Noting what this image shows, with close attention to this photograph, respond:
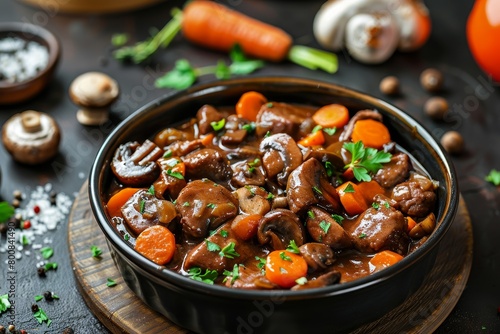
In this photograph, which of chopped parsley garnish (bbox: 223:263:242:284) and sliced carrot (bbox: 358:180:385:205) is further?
sliced carrot (bbox: 358:180:385:205)

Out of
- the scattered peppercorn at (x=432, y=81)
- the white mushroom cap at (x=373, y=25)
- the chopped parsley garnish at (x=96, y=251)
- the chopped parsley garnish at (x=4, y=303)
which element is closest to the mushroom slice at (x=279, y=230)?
the chopped parsley garnish at (x=96, y=251)

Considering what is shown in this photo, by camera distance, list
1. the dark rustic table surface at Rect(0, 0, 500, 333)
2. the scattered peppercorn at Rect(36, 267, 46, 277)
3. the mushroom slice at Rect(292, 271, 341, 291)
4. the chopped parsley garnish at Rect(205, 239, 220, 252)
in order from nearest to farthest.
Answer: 1. the mushroom slice at Rect(292, 271, 341, 291)
2. the chopped parsley garnish at Rect(205, 239, 220, 252)
3. the dark rustic table surface at Rect(0, 0, 500, 333)
4. the scattered peppercorn at Rect(36, 267, 46, 277)

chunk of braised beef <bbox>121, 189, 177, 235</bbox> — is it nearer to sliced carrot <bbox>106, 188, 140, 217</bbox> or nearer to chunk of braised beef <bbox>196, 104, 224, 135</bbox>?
sliced carrot <bbox>106, 188, 140, 217</bbox>

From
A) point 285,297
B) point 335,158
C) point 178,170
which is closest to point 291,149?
point 335,158

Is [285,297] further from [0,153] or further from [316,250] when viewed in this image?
[0,153]

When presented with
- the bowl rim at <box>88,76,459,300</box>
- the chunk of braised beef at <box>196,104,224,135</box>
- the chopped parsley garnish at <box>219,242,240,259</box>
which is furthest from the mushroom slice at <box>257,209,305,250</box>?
the chunk of braised beef at <box>196,104,224,135</box>

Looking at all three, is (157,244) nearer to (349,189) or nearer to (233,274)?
(233,274)
